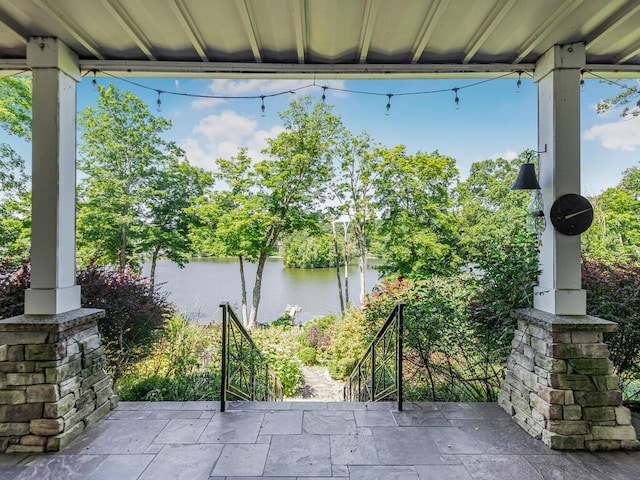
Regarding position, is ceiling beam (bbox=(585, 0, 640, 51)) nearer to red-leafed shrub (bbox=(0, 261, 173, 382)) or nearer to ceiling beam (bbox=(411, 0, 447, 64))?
ceiling beam (bbox=(411, 0, 447, 64))

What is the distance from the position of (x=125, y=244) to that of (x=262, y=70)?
9.53 meters

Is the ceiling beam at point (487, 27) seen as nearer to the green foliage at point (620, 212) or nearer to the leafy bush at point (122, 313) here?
the leafy bush at point (122, 313)

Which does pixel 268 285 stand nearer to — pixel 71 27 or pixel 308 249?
pixel 308 249

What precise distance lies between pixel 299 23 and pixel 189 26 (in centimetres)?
70

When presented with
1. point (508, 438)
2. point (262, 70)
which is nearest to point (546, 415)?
point (508, 438)

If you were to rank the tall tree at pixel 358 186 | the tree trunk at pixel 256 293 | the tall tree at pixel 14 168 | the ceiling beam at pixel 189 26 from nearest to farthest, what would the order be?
the ceiling beam at pixel 189 26 < the tall tree at pixel 14 168 < the tree trunk at pixel 256 293 < the tall tree at pixel 358 186

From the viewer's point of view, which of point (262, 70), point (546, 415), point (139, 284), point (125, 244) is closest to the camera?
point (546, 415)

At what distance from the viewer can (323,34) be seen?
2131mm

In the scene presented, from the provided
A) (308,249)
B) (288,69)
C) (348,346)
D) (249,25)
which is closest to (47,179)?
(249,25)

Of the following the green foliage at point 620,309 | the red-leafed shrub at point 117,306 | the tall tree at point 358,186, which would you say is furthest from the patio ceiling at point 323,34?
the tall tree at point 358,186

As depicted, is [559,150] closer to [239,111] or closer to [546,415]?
[546,415]

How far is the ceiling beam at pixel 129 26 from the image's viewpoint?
1859mm

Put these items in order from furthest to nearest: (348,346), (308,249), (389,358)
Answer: (308,249)
(348,346)
(389,358)

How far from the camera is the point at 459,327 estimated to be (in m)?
2.82
